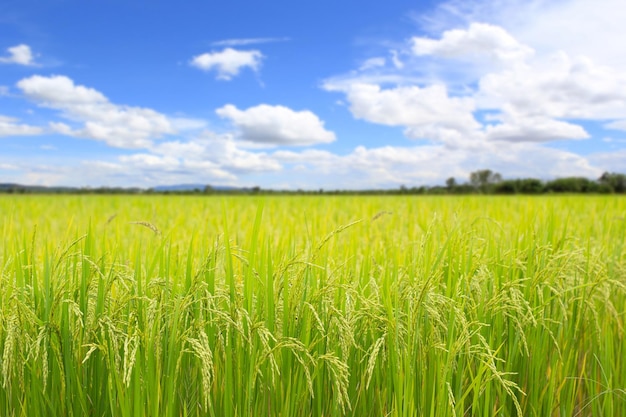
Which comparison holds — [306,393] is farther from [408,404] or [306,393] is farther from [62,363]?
[62,363]

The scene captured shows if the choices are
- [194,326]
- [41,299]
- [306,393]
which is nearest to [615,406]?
[306,393]

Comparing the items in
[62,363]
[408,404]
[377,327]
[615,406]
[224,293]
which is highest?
[224,293]

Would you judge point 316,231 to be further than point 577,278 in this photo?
Yes

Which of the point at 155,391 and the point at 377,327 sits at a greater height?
the point at 377,327

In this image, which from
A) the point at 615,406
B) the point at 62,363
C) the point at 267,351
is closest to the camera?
the point at 267,351

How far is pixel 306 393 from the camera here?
1689 millimetres

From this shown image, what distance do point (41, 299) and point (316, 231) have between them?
3.27 meters

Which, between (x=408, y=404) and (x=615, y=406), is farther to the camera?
(x=615, y=406)

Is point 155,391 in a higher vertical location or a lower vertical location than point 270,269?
lower

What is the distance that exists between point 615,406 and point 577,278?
34.0 inches

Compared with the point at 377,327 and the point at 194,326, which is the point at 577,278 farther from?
the point at 194,326

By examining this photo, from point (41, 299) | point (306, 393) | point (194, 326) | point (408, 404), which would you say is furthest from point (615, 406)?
point (41, 299)

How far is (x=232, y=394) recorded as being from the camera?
1.70m

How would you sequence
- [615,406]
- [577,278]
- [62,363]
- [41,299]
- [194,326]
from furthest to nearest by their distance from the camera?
[577,278] → [615,406] → [41,299] → [62,363] → [194,326]
